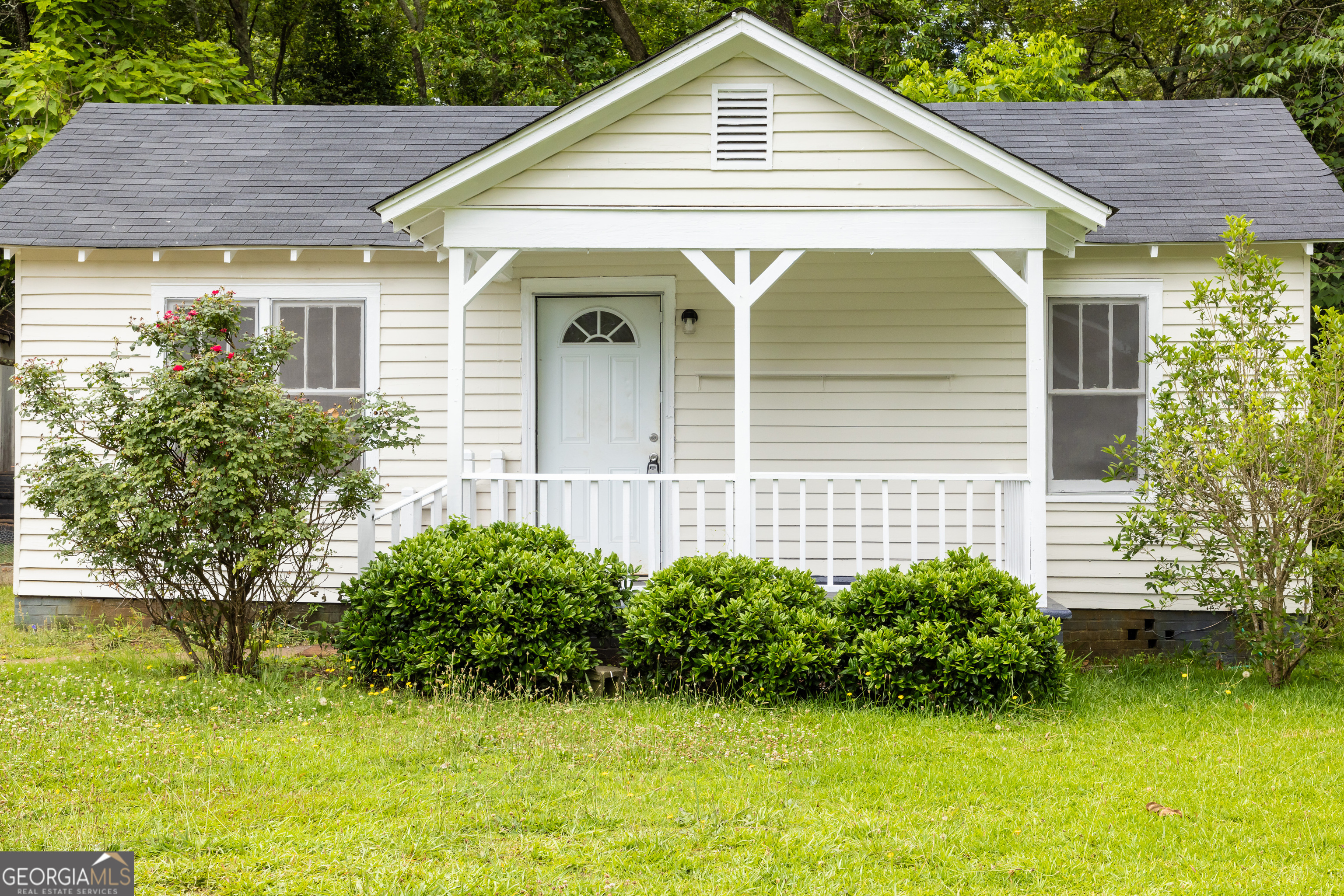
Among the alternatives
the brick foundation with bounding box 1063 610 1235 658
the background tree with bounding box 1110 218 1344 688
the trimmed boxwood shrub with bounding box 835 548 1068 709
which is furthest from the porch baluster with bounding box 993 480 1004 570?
the brick foundation with bounding box 1063 610 1235 658

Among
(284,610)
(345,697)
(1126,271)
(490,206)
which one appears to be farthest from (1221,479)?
(284,610)

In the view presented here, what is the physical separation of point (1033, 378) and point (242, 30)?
1720cm

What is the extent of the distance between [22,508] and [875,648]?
6.94 metres

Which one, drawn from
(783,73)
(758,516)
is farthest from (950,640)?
(783,73)

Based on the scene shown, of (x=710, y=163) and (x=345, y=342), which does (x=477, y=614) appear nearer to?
(x=710, y=163)

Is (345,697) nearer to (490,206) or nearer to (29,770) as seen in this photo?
(29,770)

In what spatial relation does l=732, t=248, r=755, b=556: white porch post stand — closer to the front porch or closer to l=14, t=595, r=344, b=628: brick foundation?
the front porch

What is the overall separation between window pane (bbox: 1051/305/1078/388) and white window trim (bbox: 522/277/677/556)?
2944 mm

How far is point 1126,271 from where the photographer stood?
308 inches

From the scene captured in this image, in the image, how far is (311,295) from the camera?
820 centimetres

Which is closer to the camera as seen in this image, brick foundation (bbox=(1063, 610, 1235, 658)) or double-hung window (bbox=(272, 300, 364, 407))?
brick foundation (bbox=(1063, 610, 1235, 658))

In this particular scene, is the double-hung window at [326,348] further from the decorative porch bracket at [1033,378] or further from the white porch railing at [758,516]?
the decorative porch bracket at [1033,378]

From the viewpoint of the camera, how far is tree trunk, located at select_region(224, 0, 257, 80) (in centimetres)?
1848

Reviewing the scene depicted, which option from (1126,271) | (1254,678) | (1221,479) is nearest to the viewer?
(1221,479)
